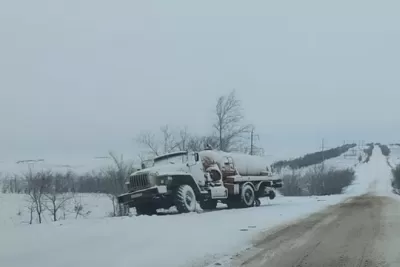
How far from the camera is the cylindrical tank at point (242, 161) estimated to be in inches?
818

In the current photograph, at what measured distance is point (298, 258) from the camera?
29.1 feet

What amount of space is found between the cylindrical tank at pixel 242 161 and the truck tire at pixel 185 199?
255cm

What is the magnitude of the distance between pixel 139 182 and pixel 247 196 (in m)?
5.85

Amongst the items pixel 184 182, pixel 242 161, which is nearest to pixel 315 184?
pixel 242 161

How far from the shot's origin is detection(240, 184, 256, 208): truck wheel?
71.5 feet

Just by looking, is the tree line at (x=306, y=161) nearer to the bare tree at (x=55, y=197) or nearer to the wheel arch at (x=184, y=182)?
the bare tree at (x=55, y=197)

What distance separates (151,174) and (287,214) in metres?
4.83

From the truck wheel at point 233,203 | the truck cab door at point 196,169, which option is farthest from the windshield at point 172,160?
the truck wheel at point 233,203

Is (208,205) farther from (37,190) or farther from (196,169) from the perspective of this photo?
(37,190)

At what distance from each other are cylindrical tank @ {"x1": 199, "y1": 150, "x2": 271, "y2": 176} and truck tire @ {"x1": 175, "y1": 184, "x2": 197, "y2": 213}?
255cm

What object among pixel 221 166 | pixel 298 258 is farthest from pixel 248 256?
pixel 221 166

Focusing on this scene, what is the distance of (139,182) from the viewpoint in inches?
708

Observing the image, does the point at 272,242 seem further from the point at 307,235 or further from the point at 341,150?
the point at 341,150

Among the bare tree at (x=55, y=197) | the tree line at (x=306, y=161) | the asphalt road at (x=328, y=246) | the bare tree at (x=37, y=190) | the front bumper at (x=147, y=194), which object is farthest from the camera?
the tree line at (x=306, y=161)
